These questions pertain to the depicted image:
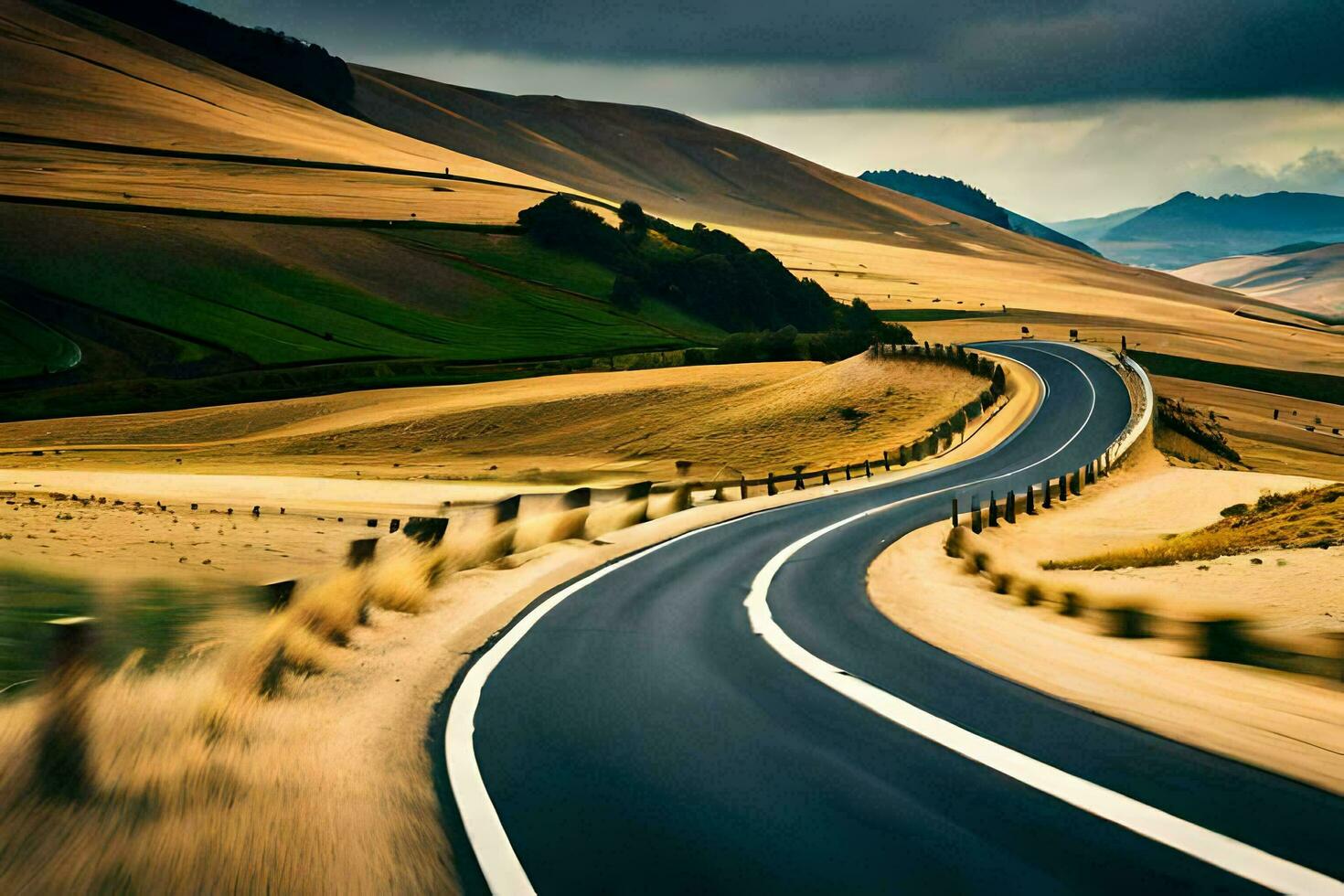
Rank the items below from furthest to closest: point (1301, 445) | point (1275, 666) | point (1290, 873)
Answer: point (1301, 445)
point (1275, 666)
point (1290, 873)

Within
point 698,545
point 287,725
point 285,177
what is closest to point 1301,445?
point 698,545

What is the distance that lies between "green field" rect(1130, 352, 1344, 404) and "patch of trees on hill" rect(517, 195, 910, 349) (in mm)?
27348

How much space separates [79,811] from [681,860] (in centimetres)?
316

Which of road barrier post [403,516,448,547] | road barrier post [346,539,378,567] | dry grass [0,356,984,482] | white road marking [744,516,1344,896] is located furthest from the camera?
dry grass [0,356,984,482]

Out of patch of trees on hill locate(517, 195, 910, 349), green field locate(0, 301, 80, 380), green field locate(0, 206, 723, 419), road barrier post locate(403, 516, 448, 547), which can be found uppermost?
road barrier post locate(403, 516, 448, 547)

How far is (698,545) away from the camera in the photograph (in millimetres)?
22516

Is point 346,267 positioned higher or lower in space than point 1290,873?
lower

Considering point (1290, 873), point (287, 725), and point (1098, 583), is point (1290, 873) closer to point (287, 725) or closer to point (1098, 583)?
point (287, 725)

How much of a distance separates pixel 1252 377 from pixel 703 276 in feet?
182

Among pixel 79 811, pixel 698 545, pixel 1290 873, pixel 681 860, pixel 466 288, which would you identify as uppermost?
pixel 1290 873

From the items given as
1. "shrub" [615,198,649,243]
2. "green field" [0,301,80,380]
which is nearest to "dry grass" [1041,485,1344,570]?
"green field" [0,301,80,380]

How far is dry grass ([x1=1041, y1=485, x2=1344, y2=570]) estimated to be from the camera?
17922 millimetres

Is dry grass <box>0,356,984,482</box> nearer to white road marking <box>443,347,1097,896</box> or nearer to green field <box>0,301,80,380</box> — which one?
green field <box>0,301,80,380</box>

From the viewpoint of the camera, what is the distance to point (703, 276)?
127m
